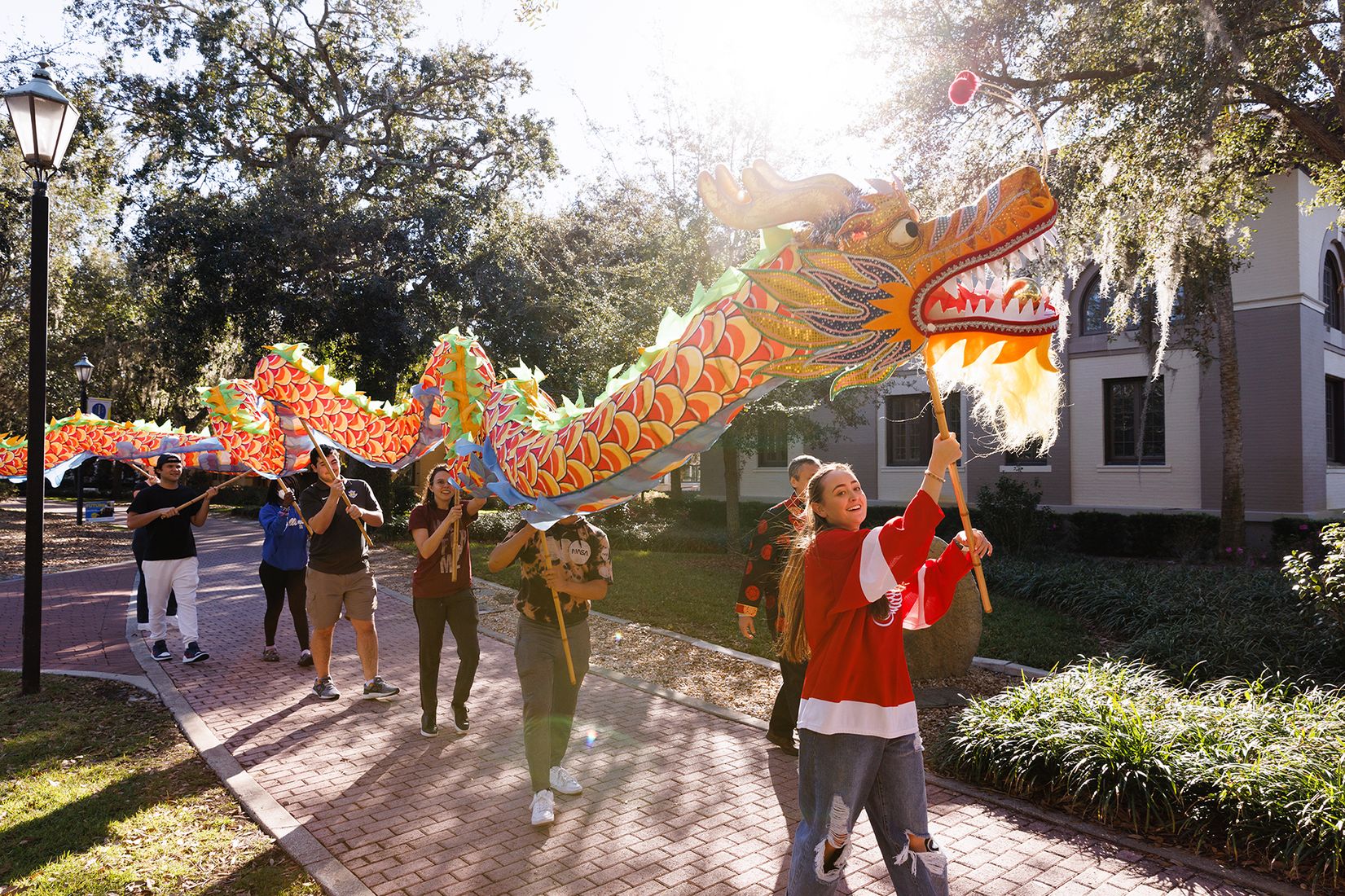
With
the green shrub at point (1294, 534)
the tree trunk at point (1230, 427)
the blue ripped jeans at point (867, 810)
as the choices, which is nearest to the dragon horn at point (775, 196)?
the blue ripped jeans at point (867, 810)

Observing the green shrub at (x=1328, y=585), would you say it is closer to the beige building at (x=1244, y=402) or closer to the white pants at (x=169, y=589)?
the beige building at (x=1244, y=402)

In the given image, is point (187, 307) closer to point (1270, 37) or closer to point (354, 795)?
point (354, 795)

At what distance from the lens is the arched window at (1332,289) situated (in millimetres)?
19109

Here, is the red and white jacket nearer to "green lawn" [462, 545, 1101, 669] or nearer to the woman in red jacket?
the woman in red jacket

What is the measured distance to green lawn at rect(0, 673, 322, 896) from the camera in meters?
3.88

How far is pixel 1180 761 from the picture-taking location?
178 inches

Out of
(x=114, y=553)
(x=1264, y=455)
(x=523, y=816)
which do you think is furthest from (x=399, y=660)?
(x=1264, y=455)

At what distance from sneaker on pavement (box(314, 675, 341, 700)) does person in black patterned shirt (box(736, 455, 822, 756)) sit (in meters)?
3.54

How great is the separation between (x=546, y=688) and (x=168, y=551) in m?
5.03

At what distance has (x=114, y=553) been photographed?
17172 mm

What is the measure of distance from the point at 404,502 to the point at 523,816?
792 inches

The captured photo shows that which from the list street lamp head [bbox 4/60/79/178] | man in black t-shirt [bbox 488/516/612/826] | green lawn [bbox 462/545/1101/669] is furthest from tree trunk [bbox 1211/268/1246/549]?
street lamp head [bbox 4/60/79/178]

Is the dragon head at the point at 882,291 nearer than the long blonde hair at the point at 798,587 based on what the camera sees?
Yes

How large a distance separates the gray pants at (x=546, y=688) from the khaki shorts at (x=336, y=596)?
2.40m
